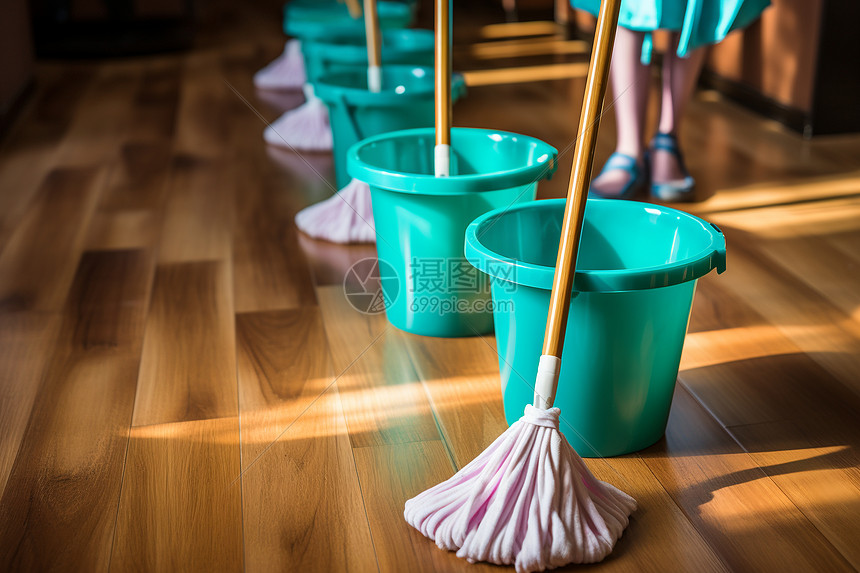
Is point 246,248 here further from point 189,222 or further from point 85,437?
point 85,437

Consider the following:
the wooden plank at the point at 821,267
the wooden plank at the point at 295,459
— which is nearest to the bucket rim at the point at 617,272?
the wooden plank at the point at 295,459

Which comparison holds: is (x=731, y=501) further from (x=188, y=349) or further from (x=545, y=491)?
(x=188, y=349)

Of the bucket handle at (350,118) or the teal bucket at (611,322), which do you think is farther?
the bucket handle at (350,118)

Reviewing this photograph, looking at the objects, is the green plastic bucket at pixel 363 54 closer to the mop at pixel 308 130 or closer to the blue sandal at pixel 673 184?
the mop at pixel 308 130

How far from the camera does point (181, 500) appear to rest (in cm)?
82

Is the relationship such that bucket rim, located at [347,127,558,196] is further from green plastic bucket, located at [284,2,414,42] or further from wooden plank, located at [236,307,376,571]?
green plastic bucket, located at [284,2,414,42]

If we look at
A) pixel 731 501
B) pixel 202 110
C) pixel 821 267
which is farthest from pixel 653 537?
pixel 202 110

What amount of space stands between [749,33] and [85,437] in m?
1.96

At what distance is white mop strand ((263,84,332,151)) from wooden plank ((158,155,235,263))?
0.19 meters

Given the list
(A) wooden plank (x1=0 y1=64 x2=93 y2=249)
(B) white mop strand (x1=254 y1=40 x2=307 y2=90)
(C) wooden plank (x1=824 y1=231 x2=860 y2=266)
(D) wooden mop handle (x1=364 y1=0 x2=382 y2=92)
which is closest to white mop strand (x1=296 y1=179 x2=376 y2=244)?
(D) wooden mop handle (x1=364 y1=0 x2=382 y2=92)

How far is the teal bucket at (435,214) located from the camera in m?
1.04

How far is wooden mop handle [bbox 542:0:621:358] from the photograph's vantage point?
74 centimetres

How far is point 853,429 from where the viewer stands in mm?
907

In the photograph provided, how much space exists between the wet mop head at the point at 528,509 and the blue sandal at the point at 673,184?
0.98m
